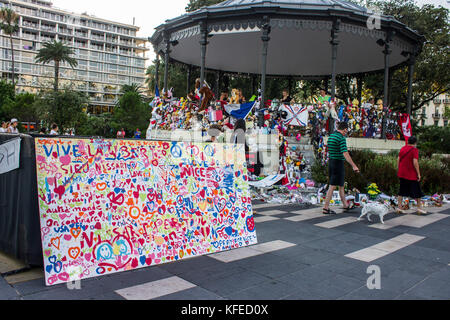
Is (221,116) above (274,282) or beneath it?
above

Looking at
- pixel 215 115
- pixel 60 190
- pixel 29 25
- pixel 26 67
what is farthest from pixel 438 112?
pixel 29 25

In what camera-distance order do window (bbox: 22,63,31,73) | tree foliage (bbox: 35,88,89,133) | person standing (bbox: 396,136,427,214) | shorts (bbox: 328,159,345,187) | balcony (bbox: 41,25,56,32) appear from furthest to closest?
balcony (bbox: 41,25,56,32) < window (bbox: 22,63,31,73) < tree foliage (bbox: 35,88,89,133) < person standing (bbox: 396,136,427,214) < shorts (bbox: 328,159,345,187)

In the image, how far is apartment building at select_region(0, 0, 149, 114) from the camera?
3735 inches

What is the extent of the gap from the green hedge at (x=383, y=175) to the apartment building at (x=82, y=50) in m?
92.7

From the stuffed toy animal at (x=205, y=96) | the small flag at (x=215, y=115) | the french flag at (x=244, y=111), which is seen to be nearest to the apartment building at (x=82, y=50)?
the stuffed toy animal at (x=205, y=96)

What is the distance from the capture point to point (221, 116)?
1280 cm

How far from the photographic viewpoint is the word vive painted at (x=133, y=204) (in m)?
3.44

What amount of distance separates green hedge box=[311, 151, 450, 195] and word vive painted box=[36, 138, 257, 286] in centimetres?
547

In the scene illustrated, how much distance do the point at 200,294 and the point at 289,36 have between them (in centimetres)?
1435

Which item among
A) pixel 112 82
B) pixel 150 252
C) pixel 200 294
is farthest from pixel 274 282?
pixel 112 82

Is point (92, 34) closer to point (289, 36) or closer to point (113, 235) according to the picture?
point (289, 36)

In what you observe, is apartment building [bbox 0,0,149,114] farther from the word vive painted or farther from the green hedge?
the word vive painted

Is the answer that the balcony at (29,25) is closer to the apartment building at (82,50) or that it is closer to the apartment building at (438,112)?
the apartment building at (82,50)

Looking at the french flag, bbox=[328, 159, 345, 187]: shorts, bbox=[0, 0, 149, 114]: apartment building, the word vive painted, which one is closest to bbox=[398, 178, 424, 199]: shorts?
bbox=[328, 159, 345, 187]: shorts
